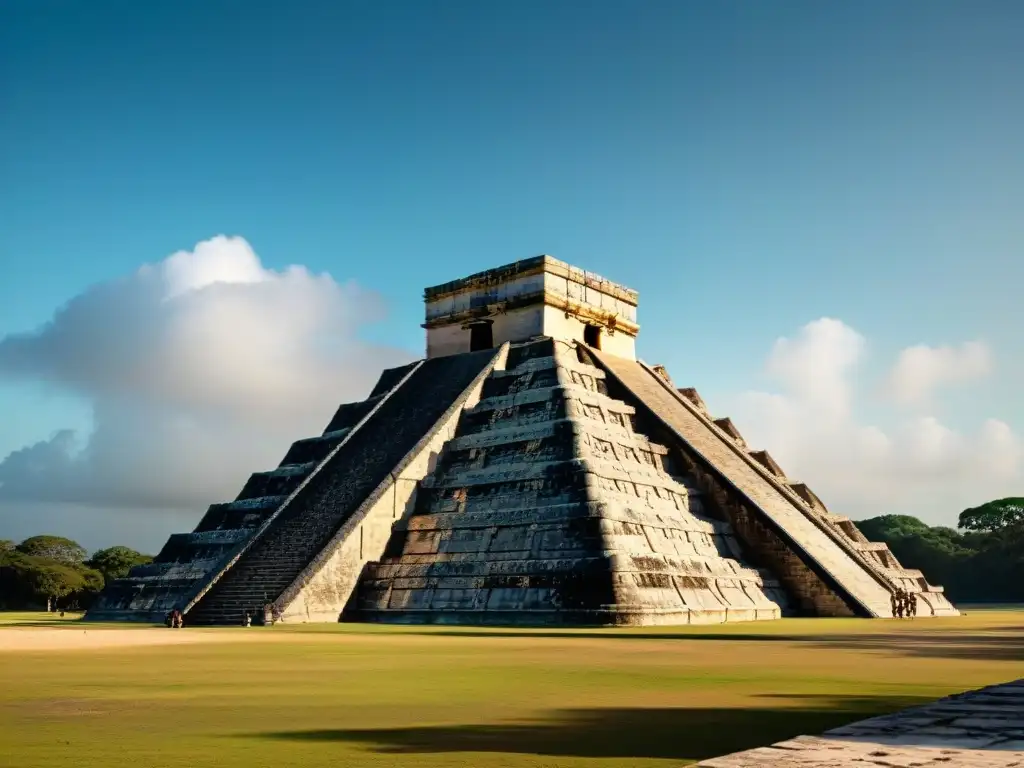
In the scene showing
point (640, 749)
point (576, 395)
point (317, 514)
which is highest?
point (576, 395)

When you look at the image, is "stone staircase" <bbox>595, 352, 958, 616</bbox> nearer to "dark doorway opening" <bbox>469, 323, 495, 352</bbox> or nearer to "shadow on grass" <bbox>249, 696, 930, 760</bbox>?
"dark doorway opening" <bbox>469, 323, 495, 352</bbox>

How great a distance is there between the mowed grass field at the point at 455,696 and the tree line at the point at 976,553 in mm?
46962

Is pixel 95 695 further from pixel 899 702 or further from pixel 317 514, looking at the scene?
pixel 317 514

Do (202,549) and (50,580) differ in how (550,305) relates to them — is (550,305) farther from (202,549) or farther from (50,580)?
(50,580)

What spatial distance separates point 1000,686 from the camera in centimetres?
794

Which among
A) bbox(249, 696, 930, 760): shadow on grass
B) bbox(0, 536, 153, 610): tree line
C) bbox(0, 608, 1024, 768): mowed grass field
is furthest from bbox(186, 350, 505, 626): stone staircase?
bbox(0, 536, 153, 610): tree line

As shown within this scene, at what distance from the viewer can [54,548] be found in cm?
6316

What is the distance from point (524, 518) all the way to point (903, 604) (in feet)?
33.2

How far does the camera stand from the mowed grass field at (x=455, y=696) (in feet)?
18.6

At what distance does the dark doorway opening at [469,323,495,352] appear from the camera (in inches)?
1323

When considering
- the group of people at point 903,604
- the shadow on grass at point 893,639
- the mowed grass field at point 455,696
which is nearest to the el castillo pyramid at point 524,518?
the group of people at point 903,604

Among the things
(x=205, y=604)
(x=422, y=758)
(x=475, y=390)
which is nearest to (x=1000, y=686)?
(x=422, y=758)

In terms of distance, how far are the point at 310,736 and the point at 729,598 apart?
59.2 ft

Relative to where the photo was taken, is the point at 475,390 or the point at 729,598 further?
the point at 475,390
